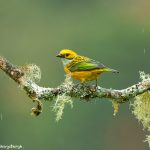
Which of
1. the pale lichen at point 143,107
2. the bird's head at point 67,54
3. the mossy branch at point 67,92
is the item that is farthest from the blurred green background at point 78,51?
the mossy branch at point 67,92

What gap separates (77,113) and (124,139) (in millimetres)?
3729

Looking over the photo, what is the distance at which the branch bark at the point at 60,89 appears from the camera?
27.4 feet

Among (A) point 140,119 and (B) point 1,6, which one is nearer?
(A) point 140,119

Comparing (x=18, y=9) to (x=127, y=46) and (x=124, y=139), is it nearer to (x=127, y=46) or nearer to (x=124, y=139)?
(x=127, y=46)

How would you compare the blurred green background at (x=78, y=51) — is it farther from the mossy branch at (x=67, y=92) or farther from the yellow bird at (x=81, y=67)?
the mossy branch at (x=67, y=92)

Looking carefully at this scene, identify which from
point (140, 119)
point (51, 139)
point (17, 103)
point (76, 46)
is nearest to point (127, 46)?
point (76, 46)

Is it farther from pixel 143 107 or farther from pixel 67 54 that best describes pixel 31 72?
pixel 143 107

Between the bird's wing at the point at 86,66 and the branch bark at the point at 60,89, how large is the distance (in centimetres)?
42

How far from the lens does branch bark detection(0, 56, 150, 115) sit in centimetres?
834

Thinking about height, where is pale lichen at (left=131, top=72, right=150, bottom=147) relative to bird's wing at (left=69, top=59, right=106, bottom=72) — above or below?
below

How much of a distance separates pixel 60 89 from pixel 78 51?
3417 cm

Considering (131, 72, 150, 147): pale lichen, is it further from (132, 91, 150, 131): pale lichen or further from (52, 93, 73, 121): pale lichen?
(52, 93, 73, 121): pale lichen

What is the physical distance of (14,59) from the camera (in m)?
42.3

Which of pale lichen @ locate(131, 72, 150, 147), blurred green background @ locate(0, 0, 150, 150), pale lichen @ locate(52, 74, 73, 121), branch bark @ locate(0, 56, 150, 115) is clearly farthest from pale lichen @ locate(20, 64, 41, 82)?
blurred green background @ locate(0, 0, 150, 150)
